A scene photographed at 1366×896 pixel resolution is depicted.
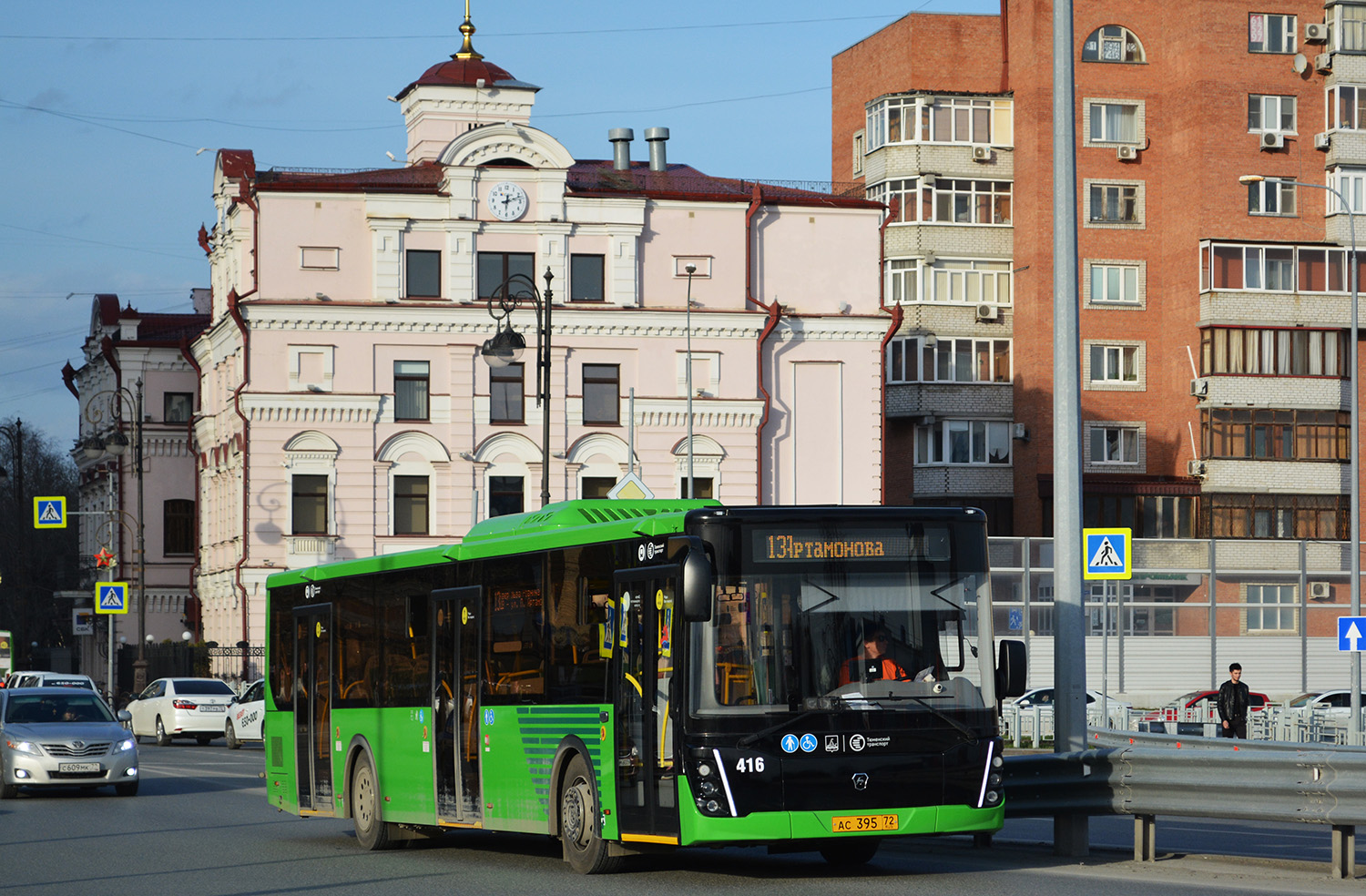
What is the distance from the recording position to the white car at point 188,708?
4378 centimetres

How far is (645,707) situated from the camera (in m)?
14.3

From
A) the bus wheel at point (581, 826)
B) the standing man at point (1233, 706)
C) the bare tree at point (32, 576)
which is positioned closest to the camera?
the bus wheel at point (581, 826)

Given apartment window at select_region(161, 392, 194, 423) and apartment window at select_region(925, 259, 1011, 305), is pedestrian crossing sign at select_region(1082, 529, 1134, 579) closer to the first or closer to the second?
apartment window at select_region(925, 259, 1011, 305)

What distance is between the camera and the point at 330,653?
1991cm

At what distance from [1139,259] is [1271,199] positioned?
4.40 m

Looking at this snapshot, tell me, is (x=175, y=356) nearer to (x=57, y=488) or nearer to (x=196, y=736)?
(x=196, y=736)

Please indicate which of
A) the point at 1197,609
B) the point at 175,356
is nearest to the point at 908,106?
the point at 1197,609

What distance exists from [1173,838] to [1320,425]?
4727 centimetres

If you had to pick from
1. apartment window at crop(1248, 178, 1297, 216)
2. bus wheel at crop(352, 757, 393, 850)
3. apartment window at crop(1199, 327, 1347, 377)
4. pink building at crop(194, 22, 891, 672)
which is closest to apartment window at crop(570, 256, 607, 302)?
pink building at crop(194, 22, 891, 672)

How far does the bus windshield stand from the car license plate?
0.75m

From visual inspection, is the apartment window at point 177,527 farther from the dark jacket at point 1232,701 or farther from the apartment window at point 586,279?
the dark jacket at point 1232,701

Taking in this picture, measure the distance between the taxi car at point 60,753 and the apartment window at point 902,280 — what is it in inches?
1611

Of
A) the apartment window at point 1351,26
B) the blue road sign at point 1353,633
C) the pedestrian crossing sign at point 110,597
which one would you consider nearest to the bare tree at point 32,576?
the pedestrian crossing sign at point 110,597

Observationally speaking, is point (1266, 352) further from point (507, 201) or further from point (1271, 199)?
point (507, 201)
